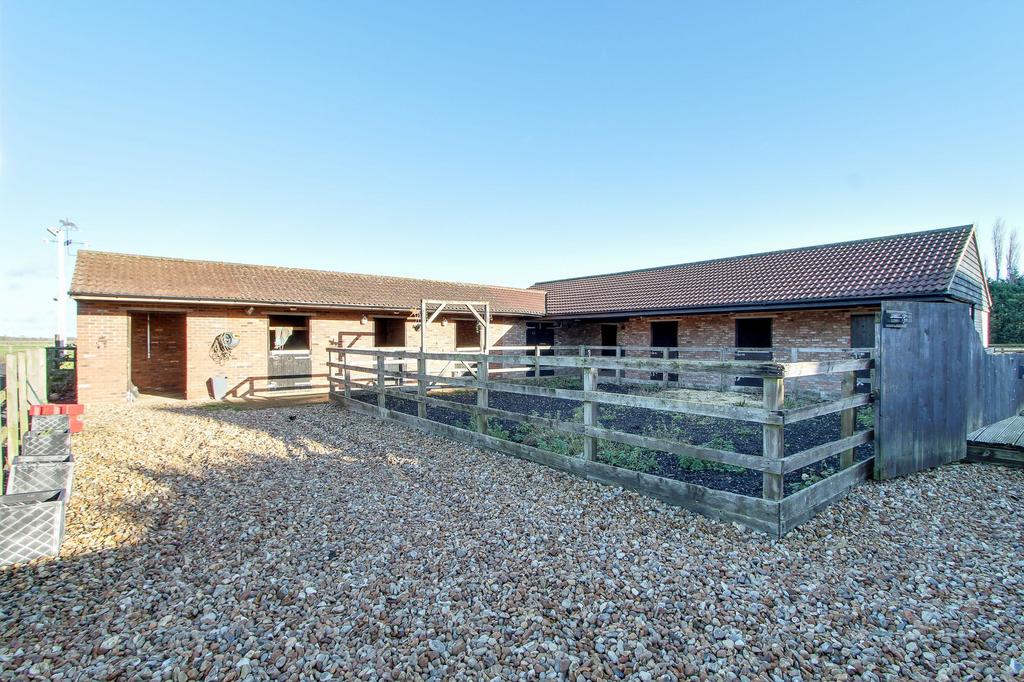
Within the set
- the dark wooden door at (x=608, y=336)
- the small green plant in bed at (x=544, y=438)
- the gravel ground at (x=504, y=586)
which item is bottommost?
the gravel ground at (x=504, y=586)

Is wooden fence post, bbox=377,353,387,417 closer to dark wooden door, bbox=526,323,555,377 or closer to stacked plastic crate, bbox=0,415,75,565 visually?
stacked plastic crate, bbox=0,415,75,565

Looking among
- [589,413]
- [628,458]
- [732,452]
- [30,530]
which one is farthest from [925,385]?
[30,530]

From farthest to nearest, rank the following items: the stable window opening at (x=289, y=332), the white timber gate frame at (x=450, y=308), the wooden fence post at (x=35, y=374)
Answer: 1. the stable window opening at (x=289, y=332)
2. the white timber gate frame at (x=450, y=308)
3. the wooden fence post at (x=35, y=374)

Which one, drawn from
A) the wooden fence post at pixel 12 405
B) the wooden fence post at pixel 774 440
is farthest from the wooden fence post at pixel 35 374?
the wooden fence post at pixel 774 440

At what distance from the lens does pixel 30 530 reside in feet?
11.2

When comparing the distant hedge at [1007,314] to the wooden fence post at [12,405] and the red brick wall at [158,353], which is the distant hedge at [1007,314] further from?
the red brick wall at [158,353]

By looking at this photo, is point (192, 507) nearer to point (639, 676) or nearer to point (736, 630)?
point (639, 676)

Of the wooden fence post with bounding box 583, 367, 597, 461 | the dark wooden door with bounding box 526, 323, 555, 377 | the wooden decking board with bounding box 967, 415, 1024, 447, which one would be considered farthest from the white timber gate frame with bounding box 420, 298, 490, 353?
the wooden decking board with bounding box 967, 415, 1024, 447

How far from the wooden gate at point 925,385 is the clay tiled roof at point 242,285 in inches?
499

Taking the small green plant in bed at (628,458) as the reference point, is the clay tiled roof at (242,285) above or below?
above

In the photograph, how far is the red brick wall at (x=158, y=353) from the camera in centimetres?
1410

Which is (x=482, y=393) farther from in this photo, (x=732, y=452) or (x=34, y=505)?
(x=34, y=505)

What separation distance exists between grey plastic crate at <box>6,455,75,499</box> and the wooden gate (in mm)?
7771

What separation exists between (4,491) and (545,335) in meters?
17.1
